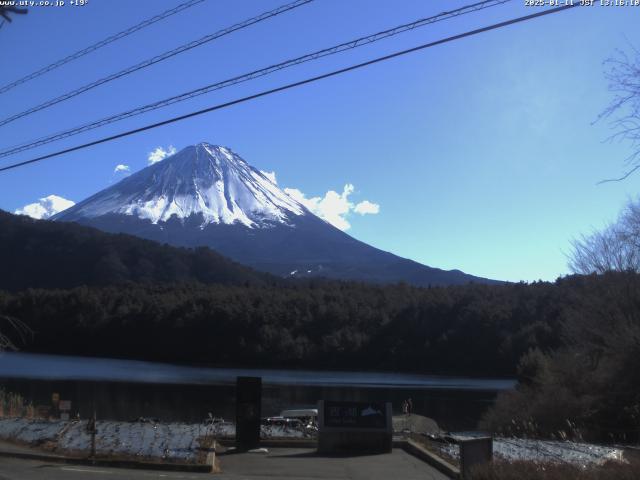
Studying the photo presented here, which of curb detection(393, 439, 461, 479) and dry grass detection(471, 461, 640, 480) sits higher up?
dry grass detection(471, 461, 640, 480)

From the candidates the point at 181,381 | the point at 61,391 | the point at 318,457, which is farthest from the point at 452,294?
the point at 318,457

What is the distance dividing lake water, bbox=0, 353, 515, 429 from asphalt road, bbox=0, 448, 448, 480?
17017 millimetres

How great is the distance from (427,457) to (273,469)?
3310 millimetres

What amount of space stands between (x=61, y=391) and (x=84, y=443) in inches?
1350

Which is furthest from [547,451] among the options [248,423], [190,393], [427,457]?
[190,393]

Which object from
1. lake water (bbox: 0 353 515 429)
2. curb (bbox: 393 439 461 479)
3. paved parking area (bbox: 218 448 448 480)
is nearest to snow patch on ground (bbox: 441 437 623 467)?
curb (bbox: 393 439 461 479)

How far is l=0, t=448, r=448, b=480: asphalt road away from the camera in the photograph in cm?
1295

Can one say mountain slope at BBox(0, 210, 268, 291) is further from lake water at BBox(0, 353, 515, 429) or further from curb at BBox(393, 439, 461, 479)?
curb at BBox(393, 439, 461, 479)

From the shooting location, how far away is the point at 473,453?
11.6m

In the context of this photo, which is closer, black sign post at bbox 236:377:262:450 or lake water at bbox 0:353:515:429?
black sign post at bbox 236:377:262:450

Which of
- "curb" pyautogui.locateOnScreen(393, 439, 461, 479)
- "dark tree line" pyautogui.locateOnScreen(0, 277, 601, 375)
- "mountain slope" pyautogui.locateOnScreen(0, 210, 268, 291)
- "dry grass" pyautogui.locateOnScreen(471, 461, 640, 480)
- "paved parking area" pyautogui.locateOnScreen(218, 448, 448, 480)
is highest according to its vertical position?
"mountain slope" pyautogui.locateOnScreen(0, 210, 268, 291)

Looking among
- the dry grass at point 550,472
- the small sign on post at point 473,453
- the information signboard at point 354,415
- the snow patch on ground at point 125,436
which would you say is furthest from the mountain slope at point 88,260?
the dry grass at point 550,472

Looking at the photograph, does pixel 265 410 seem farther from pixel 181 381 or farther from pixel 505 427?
pixel 181 381

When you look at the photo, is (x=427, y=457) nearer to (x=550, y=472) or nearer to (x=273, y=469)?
(x=273, y=469)
